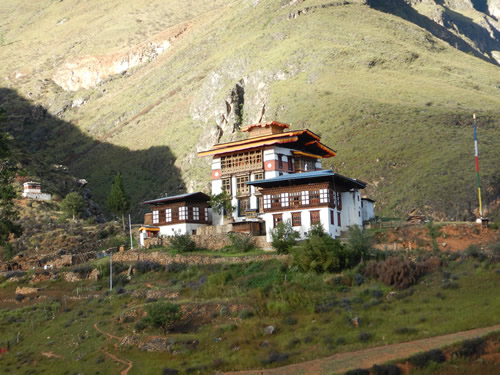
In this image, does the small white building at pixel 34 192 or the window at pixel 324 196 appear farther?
the small white building at pixel 34 192

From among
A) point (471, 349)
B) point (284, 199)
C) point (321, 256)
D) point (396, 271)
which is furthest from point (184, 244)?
point (471, 349)

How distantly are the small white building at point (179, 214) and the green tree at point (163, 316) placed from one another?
20.8 metres

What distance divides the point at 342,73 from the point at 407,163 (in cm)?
4362

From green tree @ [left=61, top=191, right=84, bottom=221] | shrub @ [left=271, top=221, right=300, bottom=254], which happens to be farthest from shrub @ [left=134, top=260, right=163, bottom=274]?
green tree @ [left=61, top=191, right=84, bottom=221]

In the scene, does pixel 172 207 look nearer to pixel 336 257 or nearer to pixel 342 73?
pixel 336 257

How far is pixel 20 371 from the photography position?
42781 millimetres

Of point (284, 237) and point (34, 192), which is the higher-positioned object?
point (34, 192)

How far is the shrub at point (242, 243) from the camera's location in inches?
2202

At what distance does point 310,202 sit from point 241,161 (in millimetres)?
13712

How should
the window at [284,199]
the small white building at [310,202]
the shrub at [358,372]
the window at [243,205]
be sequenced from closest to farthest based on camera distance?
the shrub at [358,372], the small white building at [310,202], the window at [284,199], the window at [243,205]

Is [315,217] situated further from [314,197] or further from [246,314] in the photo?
[246,314]

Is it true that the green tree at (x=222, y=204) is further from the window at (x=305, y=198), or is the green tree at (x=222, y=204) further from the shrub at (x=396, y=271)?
the shrub at (x=396, y=271)

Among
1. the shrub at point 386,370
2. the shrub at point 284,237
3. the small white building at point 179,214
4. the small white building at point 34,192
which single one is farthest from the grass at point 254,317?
the small white building at point 34,192

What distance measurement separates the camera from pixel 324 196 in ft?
185
